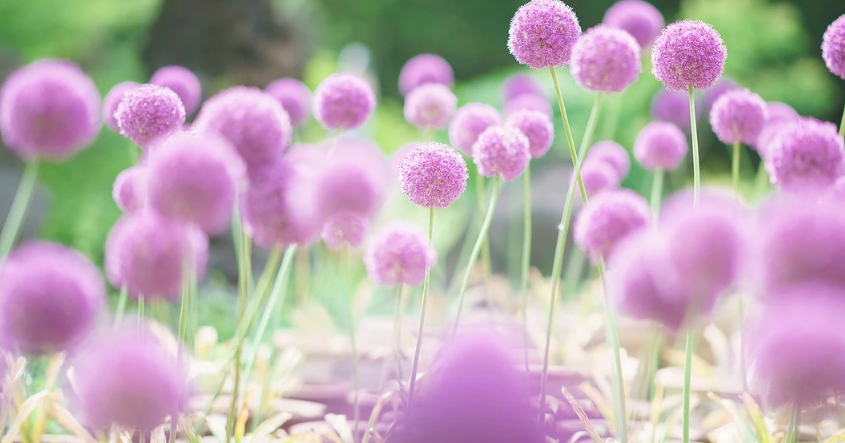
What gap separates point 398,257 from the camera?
81cm

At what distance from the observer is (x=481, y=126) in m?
0.98

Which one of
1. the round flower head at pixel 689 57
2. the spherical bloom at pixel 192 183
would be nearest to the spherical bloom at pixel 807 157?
the round flower head at pixel 689 57

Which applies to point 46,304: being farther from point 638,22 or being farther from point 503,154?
A: point 638,22

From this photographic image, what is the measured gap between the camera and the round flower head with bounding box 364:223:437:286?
0.81 meters

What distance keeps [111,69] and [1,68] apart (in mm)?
698

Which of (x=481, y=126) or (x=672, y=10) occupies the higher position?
(x=672, y=10)

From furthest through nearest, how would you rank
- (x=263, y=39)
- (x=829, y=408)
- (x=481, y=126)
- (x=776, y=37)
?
1. (x=776, y=37)
2. (x=263, y=39)
3. (x=481, y=126)
4. (x=829, y=408)

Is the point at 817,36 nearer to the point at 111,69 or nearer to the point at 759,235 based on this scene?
the point at 111,69

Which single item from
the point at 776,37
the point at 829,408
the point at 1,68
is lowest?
the point at 829,408

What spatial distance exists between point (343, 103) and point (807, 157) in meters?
0.52

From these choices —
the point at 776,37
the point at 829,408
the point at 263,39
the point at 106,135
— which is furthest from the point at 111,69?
the point at 829,408

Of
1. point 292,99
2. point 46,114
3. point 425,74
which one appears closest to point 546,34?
point 46,114

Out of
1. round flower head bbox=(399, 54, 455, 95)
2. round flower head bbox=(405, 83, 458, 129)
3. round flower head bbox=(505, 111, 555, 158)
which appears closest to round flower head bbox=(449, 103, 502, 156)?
round flower head bbox=(505, 111, 555, 158)

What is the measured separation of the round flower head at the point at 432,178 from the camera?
654 mm
